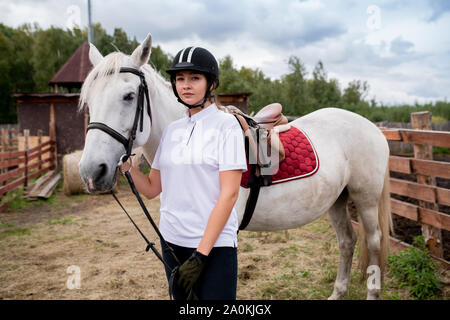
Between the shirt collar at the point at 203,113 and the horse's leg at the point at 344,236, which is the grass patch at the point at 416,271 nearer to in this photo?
the horse's leg at the point at 344,236

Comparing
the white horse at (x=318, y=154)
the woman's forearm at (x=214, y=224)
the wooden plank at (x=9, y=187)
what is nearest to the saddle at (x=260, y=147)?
the white horse at (x=318, y=154)

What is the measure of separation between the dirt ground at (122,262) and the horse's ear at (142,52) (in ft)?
8.07

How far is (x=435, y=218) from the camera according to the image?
3.35 metres

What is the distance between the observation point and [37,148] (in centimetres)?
960

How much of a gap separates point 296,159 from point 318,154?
31 centimetres

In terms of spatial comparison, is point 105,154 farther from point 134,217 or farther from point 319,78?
point 319,78

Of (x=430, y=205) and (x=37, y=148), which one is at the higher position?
(x=37, y=148)

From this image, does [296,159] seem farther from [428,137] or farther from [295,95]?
[295,95]

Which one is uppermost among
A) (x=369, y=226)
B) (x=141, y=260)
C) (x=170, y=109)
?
(x=170, y=109)

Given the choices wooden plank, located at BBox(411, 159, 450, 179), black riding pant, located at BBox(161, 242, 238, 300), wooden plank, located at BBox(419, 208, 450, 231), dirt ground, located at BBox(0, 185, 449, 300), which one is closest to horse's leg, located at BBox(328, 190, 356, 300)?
dirt ground, located at BBox(0, 185, 449, 300)

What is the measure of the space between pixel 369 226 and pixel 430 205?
1.24 m

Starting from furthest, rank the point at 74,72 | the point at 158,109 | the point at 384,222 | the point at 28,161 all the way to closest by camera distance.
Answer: the point at 74,72 → the point at 28,161 → the point at 384,222 → the point at 158,109

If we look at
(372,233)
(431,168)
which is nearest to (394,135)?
(431,168)

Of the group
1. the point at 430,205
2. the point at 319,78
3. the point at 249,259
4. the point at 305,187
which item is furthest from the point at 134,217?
the point at 319,78
